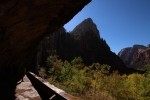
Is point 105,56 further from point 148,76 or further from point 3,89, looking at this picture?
point 3,89

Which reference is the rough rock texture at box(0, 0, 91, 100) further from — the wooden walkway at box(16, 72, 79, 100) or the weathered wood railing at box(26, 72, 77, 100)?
the weathered wood railing at box(26, 72, 77, 100)

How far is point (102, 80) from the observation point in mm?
57719

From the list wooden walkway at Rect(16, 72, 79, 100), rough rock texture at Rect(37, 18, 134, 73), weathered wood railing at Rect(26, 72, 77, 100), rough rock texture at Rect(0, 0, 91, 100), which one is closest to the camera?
rough rock texture at Rect(0, 0, 91, 100)

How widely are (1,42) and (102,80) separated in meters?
53.2

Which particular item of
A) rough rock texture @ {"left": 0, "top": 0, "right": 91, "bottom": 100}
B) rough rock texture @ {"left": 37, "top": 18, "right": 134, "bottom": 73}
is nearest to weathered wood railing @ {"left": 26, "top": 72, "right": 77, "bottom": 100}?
rough rock texture @ {"left": 0, "top": 0, "right": 91, "bottom": 100}

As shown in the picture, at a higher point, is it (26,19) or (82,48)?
(82,48)

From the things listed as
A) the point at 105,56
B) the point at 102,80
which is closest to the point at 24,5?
the point at 102,80

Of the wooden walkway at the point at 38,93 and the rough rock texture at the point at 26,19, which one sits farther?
the wooden walkway at the point at 38,93

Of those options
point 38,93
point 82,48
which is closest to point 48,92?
point 38,93

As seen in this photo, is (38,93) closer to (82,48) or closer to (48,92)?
(48,92)

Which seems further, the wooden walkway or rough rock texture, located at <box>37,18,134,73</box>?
rough rock texture, located at <box>37,18,134,73</box>

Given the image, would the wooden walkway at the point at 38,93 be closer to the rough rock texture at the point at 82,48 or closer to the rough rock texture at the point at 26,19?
the rough rock texture at the point at 26,19

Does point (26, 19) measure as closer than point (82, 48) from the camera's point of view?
Yes

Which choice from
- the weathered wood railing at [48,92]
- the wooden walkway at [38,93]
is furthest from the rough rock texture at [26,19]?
the weathered wood railing at [48,92]
